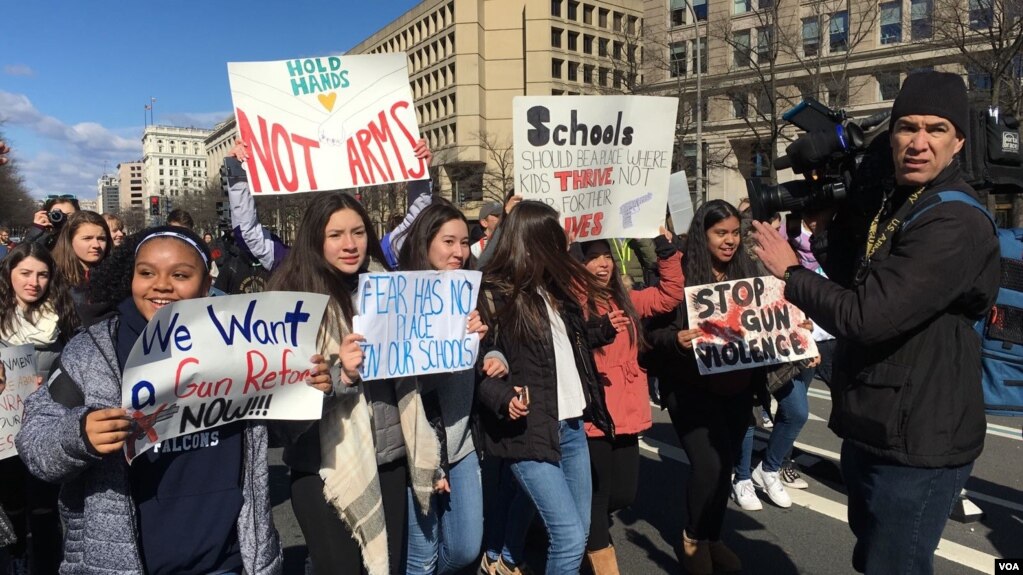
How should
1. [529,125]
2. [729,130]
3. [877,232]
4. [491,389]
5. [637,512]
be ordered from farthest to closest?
1. [729,130]
2. [637,512]
3. [529,125]
4. [491,389]
5. [877,232]

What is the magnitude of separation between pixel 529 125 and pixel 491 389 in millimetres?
2166

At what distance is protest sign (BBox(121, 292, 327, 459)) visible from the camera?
7.02 feet

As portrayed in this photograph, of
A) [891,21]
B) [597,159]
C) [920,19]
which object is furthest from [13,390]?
[891,21]

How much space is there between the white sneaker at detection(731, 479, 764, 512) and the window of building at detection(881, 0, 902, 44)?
36.9m

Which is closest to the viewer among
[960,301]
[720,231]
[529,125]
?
[960,301]

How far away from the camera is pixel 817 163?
2.63 m

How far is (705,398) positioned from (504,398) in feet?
4.75

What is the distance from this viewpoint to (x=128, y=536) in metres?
2.14

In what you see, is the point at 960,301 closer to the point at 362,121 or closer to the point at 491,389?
the point at 491,389

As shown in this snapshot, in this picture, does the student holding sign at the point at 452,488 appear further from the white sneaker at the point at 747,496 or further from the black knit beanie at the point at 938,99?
the white sneaker at the point at 747,496

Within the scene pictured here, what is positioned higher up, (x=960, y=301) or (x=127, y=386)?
(x=960, y=301)

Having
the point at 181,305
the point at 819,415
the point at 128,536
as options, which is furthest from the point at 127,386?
the point at 819,415

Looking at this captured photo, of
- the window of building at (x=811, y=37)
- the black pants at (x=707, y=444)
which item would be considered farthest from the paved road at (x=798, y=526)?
the window of building at (x=811, y=37)

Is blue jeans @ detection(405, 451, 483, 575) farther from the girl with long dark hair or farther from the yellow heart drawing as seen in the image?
the yellow heart drawing
